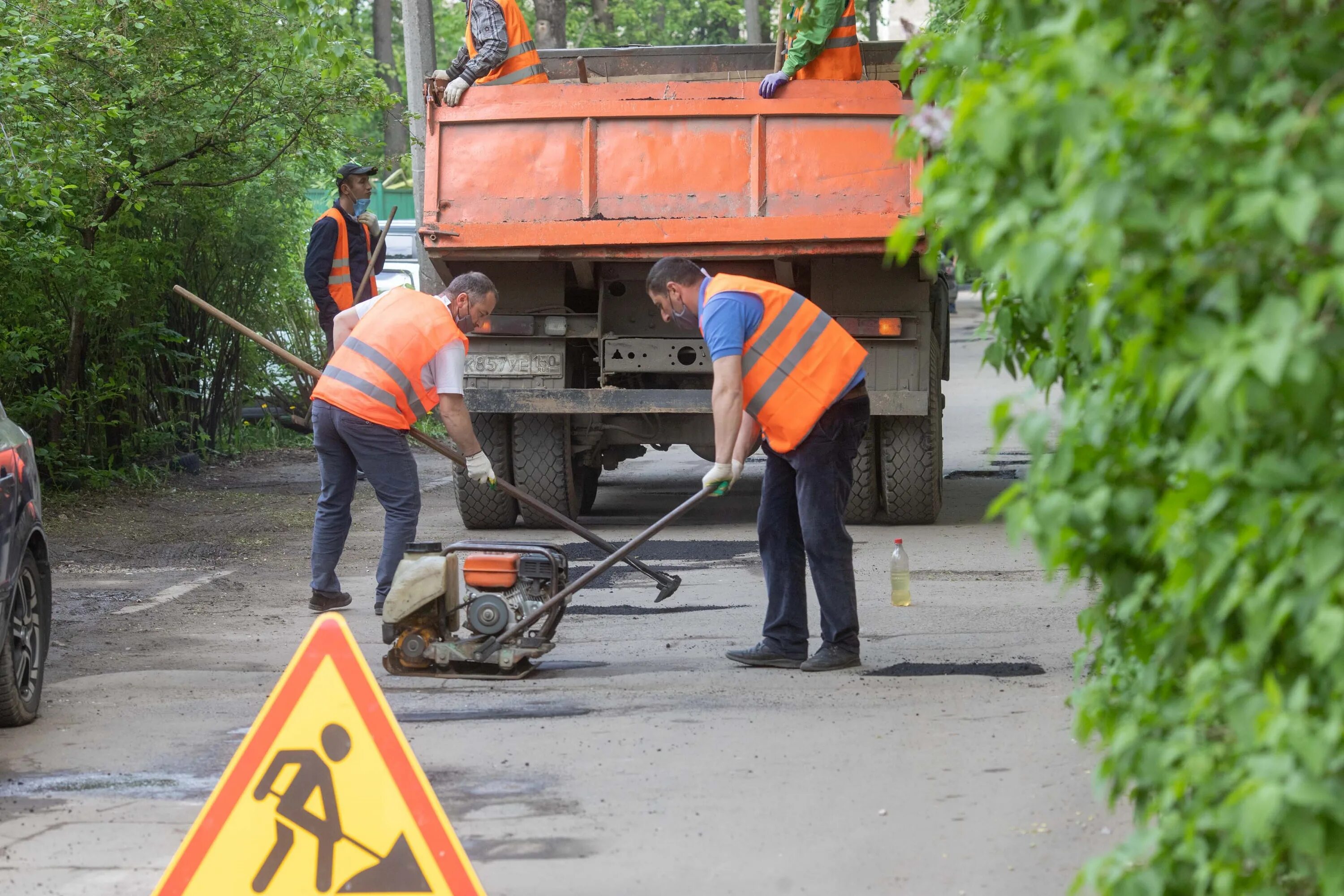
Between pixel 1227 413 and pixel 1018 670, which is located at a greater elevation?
pixel 1227 413

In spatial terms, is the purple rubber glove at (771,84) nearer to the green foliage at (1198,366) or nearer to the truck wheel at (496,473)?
the truck wheel at (496,473)

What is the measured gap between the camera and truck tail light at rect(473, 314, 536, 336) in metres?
9.45

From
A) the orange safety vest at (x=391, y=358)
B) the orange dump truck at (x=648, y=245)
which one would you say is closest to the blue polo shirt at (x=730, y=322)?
the orange safety vest at (x=391, y=358)

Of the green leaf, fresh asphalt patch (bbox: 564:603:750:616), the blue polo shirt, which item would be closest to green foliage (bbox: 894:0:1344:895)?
the green leaf

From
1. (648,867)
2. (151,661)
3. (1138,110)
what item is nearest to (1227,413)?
(1138,110)

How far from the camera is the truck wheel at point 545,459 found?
31.7 feet

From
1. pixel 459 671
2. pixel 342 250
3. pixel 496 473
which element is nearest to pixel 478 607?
pixel 459 671

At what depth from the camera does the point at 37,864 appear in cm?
407

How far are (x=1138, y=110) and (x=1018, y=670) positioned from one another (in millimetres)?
4266

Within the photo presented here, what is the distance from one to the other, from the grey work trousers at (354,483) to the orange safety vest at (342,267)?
12.2 feet

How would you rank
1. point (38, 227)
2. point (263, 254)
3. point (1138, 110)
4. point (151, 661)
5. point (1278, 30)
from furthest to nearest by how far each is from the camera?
point (263, 254)
point (38, 227)
point (151, 661)
point (1278, 30)
point (1138, 110)

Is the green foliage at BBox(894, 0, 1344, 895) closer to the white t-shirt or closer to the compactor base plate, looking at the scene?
the compactor base plate

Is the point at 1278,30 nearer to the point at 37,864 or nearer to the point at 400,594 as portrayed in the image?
the point at 37,864

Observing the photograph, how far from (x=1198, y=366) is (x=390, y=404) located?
5.23m
